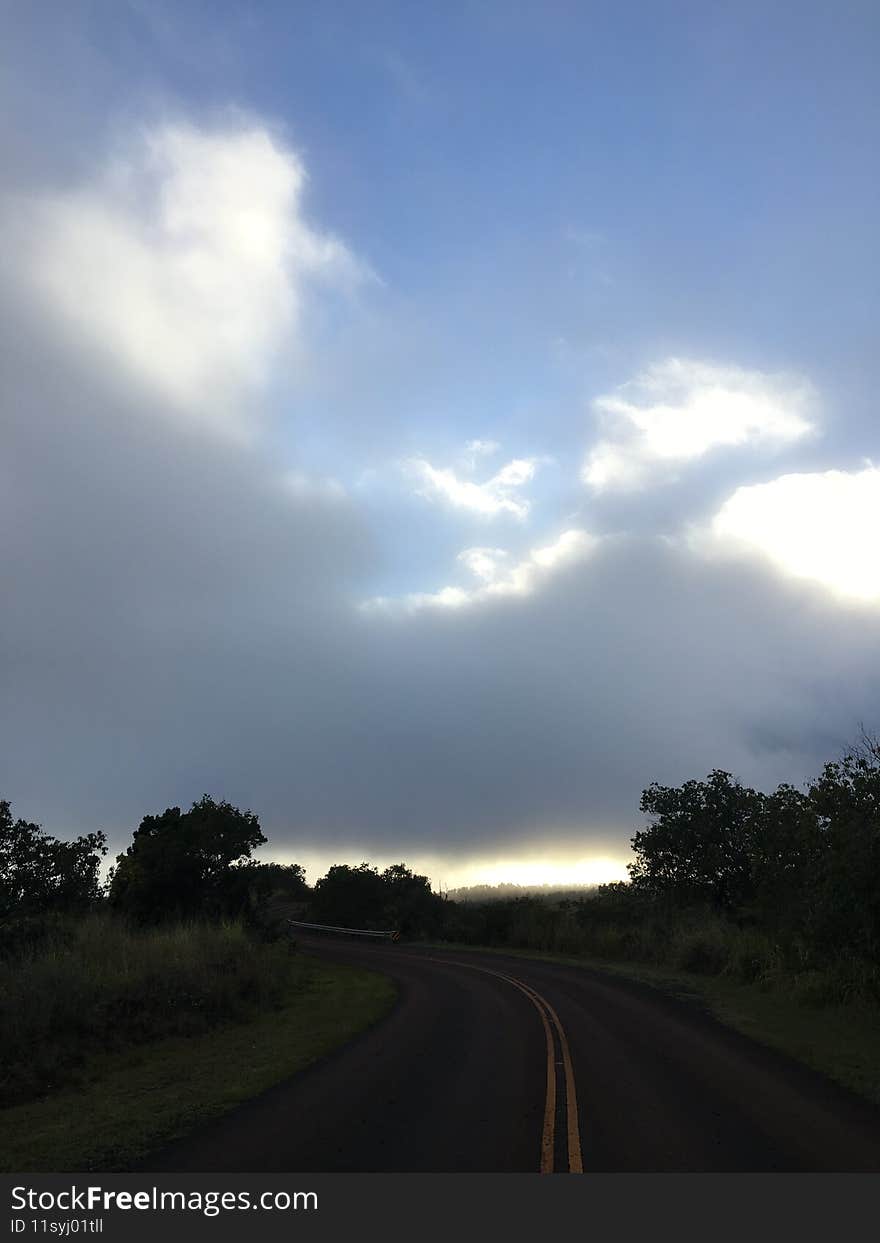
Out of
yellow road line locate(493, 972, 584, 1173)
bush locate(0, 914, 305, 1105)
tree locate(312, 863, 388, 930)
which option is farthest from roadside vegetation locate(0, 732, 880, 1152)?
A: tree locate(312, 863, 388, 930)

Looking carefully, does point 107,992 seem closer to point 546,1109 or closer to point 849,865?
point 546,1109

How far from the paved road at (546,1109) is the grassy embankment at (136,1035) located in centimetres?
98

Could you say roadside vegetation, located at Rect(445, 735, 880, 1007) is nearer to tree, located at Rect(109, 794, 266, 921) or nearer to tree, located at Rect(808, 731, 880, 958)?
tree, located at Rect(808, 731, 880, 958)

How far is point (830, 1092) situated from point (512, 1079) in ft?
15.3

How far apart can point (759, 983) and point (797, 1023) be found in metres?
6.80

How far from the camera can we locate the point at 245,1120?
34.2ft

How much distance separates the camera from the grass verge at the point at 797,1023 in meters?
13.7

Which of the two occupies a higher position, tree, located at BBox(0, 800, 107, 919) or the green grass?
tree, located at BBox(0, 800, 107, 919)

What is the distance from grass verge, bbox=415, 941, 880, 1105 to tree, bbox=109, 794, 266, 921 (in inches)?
664

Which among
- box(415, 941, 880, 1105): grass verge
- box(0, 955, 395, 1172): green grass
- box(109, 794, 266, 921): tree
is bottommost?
box(415, 941, 880, 1105): grass verge

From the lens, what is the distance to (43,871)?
26.9 meters

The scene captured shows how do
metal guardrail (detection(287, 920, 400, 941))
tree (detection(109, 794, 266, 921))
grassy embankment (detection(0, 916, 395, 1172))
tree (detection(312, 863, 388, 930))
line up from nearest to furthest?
grassy embankment (detection(0, 916, 395, 1172)) < tree (detection(109, 794, 266, 921)) < metal guardrail (detection(287, 920, 400, 941)) < tree (detection(312, 863, 388, 930))

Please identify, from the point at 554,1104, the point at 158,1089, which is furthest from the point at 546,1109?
the point at 158,1089

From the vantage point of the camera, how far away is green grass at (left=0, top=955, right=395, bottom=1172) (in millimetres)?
9602
